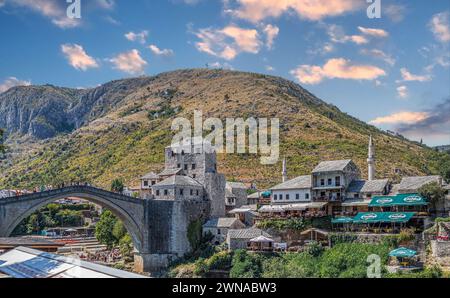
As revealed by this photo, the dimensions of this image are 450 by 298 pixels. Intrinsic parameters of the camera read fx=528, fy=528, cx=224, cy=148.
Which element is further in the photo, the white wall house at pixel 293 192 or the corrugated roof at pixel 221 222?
the corrugated roof at pixel 221 222

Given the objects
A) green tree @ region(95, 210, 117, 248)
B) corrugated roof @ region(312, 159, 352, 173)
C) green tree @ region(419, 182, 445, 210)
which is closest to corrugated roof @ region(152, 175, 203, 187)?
corrugated roof @ region(312, 159, 352, 173)

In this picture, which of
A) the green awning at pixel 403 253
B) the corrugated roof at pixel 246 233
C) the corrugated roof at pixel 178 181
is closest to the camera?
the green awning at pixel 403 253

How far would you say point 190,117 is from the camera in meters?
120

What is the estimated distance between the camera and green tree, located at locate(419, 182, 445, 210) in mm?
40156

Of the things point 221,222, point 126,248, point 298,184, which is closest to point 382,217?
point 298,184

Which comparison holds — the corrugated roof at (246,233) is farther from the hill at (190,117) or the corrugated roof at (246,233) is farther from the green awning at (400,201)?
the hill at (190,117)

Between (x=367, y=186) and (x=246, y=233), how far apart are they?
1119cm

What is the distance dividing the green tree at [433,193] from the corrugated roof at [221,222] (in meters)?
16.8

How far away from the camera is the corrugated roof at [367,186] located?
146ft

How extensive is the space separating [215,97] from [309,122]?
3533 centimetres

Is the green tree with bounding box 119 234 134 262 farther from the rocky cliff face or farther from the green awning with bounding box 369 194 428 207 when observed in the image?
the rocky cliff face

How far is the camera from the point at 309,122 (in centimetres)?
10256

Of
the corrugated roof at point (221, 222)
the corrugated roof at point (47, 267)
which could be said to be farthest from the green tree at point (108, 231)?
the corrugated roof at point (47, 267)
